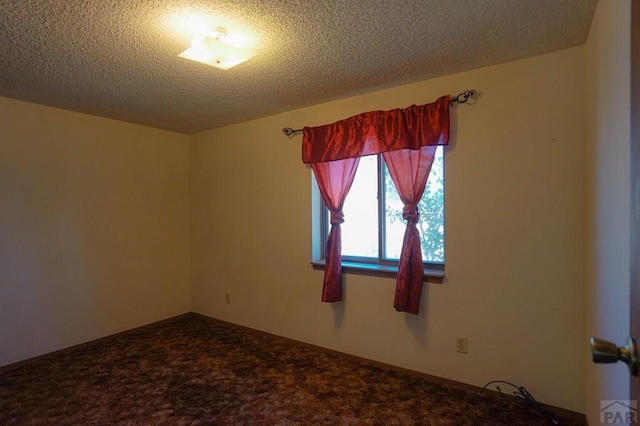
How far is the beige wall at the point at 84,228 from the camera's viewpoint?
3012mm

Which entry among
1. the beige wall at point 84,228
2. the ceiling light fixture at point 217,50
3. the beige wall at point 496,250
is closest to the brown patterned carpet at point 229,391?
the beige wall at point 496,250

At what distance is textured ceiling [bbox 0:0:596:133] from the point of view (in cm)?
173

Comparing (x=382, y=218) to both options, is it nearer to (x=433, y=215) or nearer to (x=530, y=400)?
(x=433, y=215)

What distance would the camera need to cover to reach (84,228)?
11.3 ft

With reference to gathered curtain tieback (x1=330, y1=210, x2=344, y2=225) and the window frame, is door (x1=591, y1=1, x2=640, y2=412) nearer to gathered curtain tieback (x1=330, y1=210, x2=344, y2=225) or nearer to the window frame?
the window frame

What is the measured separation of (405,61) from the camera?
2336mm

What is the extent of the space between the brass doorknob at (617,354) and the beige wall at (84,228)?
3.86 meters

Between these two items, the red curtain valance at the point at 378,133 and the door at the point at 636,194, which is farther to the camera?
the red curtain valance at the point at 378,133

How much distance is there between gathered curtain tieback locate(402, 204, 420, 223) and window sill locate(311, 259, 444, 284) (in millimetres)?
405

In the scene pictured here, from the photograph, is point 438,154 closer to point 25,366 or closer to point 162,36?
point 162,36

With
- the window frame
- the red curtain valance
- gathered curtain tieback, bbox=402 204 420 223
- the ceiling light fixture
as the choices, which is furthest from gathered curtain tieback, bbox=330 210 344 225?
the ceiling light fixture

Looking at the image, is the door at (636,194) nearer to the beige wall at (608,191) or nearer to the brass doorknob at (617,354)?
the brass doorknob at (617,354)

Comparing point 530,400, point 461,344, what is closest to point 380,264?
point 461,344

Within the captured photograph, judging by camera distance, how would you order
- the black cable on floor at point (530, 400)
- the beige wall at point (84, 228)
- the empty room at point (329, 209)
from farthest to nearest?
the beige wall at point (84, 228) → the black cable on floor at point (530, 400) → the empty room at point (329, 209)
